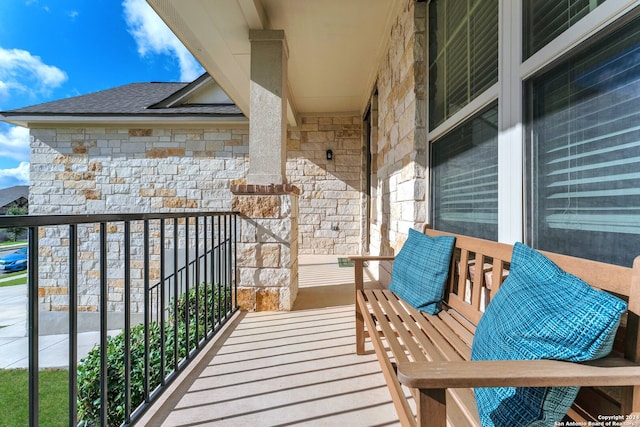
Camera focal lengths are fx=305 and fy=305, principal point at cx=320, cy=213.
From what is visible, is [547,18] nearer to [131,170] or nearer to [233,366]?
[233,366]

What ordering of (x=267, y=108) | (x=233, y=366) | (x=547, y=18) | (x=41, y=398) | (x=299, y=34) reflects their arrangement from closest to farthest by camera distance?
(x=547, y=18)
(x=233, y=366)
(x=267, y=108)
(x=41, y=398)
(x=299, y=34)

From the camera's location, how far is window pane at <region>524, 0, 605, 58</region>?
41.1 inches

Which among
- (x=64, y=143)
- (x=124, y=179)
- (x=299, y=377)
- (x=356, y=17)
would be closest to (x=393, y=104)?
(x=356, y=17)

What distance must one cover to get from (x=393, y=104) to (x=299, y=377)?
271 centimetres

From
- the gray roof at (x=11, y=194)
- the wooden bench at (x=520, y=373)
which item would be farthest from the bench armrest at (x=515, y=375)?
the gray roof at (x=11, y=194)

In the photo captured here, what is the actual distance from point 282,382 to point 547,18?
2.01m

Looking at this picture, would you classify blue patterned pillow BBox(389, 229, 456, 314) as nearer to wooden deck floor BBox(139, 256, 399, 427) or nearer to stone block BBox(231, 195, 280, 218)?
wooden deck floor BBox(139, 256, 399, 427)

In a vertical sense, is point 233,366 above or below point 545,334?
below

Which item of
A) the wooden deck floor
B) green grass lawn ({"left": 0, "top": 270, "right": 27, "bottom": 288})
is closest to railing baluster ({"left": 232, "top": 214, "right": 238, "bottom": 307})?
the wooden deck floor

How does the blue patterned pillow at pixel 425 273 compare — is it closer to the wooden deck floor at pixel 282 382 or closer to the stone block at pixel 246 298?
the wooden deck floor at pixel 282 382

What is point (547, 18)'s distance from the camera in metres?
1.20

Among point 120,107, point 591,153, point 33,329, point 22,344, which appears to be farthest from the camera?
point 120,107

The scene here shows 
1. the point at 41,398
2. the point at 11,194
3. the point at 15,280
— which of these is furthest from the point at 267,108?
the point at 11,194

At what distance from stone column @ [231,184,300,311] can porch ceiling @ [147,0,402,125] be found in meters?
1.61
